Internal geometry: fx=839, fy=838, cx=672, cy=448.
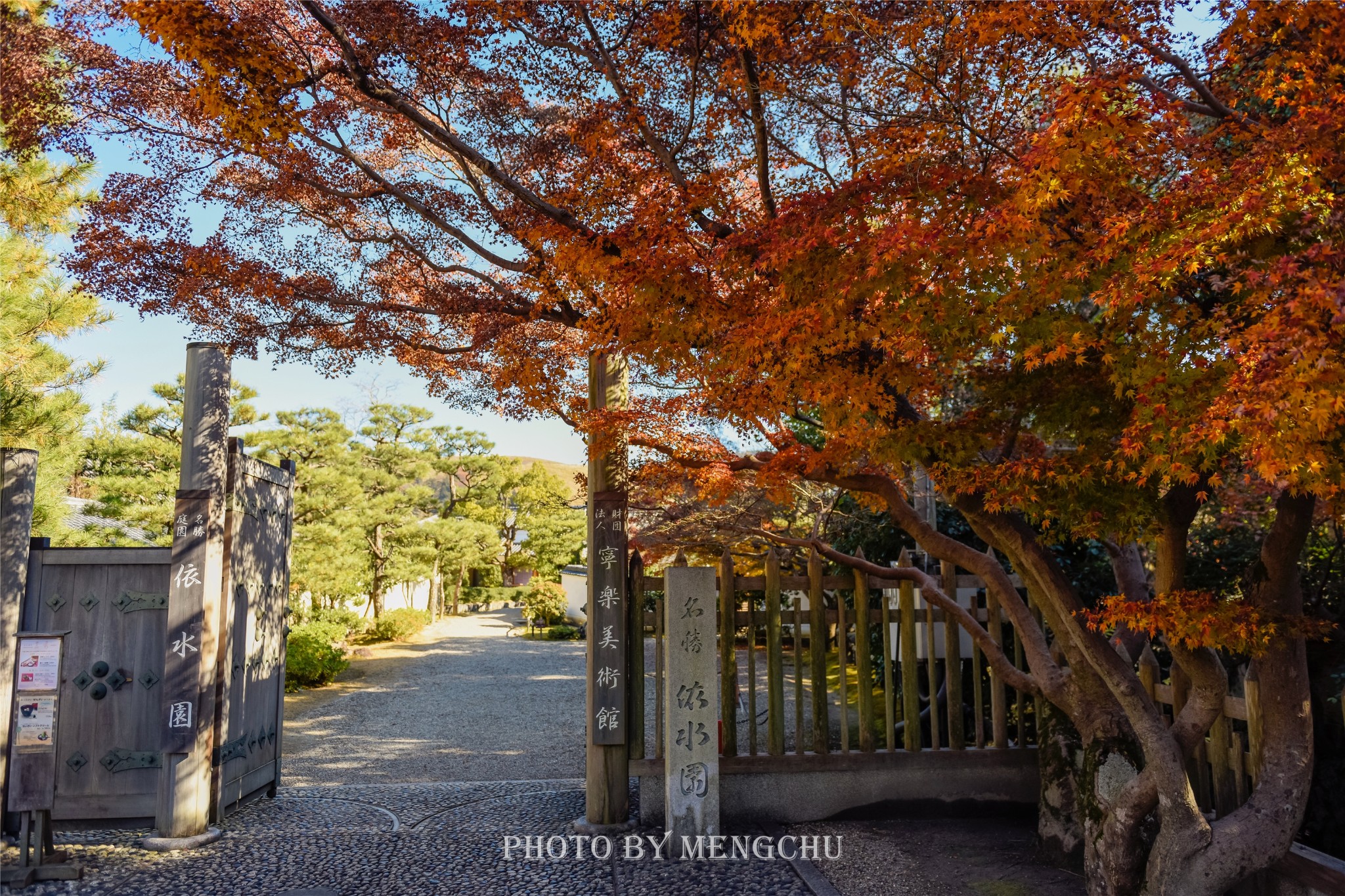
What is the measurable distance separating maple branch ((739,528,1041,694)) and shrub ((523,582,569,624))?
58.3 ft

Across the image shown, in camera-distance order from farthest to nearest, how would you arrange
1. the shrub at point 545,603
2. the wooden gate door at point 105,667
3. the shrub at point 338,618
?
the shrub at point 545,603 < the shrub at point 338,618 < the wooden gate door at point 105,667

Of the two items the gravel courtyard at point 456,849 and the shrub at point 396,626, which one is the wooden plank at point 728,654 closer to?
the gravel courtyard at point 456,849

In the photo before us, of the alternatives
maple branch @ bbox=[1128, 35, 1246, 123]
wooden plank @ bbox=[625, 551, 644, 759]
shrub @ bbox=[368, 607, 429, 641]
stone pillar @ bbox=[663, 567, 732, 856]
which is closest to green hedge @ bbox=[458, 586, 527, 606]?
Answer: shrub @ bbox=[368, 607, 429, 641]

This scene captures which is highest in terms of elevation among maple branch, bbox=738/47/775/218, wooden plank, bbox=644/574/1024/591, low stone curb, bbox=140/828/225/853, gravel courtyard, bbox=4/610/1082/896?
maple branch, bbox=738/47/775/218

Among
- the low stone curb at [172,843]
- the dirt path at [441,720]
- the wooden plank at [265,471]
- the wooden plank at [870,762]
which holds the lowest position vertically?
the dirt path at [441,720]

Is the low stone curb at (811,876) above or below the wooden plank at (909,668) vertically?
below

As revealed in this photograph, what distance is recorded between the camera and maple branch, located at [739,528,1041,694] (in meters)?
5.80

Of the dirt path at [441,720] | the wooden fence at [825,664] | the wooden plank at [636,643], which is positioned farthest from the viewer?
the dirt path at [441,720]

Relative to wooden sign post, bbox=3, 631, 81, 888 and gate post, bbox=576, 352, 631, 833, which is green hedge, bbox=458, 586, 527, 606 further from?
wooden sign post, bbox=3, 631, 81, 888

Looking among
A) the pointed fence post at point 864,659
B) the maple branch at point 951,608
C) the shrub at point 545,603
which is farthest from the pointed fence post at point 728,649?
the shrub at point 545,603

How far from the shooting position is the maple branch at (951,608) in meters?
5.80

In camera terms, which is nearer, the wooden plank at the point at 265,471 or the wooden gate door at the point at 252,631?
the wooden gate door at the point at 252,631

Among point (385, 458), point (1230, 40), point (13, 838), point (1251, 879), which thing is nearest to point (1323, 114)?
point (1230, 40)

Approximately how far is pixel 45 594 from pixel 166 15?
397 centimetres
